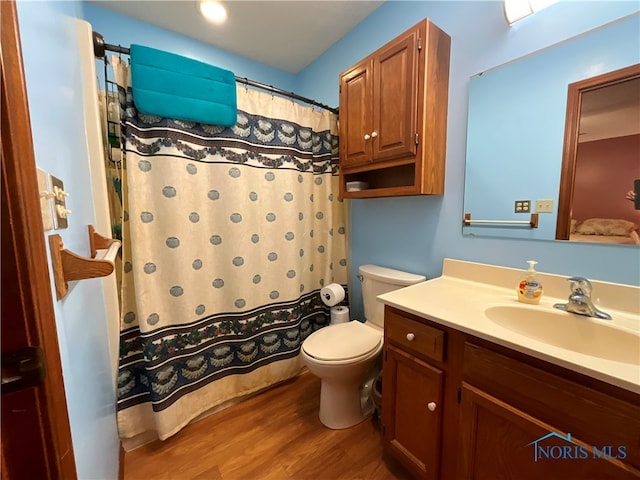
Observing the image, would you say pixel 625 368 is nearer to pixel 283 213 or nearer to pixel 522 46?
pixel 522 46

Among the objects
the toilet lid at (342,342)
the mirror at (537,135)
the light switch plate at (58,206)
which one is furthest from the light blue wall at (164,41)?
the toilet lid at (342,342)

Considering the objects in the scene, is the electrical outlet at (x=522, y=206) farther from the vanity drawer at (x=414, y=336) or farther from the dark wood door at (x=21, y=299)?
the dark wood door at (x=21, y=299)

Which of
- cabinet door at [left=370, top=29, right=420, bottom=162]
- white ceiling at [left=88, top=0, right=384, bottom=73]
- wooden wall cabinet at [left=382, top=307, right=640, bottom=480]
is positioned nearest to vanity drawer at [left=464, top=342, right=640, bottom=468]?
wooden wall cabinet at [left=382, top=307, right=640, bottom=480]

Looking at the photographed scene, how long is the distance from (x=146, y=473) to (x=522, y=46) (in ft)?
8.44

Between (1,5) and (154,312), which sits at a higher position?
(1,5)

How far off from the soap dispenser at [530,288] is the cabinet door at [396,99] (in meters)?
0.73

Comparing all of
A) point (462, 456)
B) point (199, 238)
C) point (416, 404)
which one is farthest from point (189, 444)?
point (462, 456)

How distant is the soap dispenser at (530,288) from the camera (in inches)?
41.3

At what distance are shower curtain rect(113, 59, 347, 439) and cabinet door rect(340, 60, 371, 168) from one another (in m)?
0.28

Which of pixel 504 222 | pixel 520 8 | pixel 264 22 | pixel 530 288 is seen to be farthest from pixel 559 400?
pixel 264 22

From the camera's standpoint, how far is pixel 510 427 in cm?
80

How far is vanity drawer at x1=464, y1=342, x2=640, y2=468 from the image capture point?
1.99 feet

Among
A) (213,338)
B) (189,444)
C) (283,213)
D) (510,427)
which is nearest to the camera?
(510,427)

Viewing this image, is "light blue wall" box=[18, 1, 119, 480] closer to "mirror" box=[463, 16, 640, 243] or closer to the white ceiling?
the white ceiling
